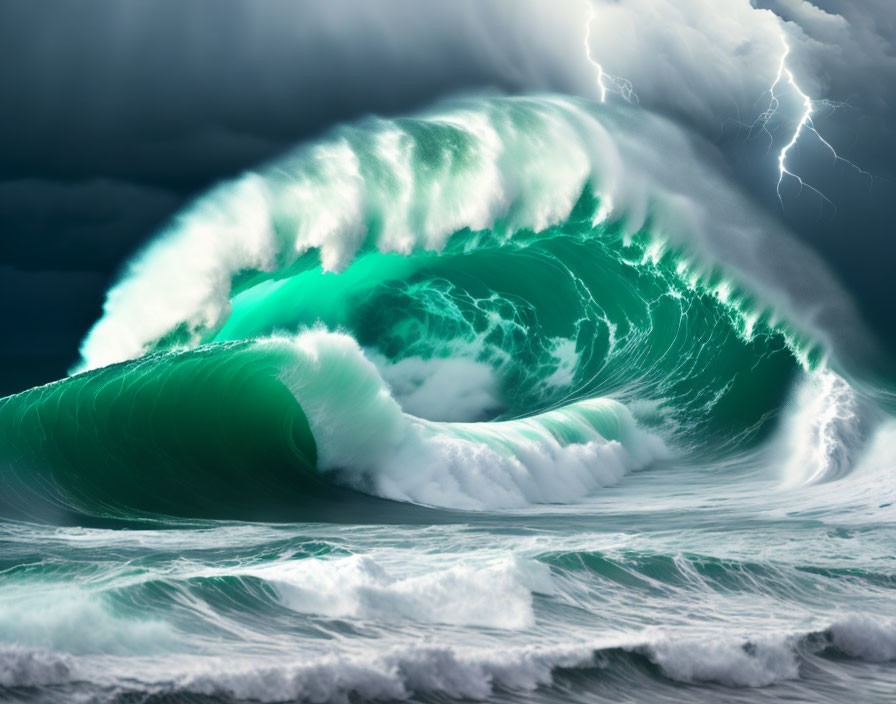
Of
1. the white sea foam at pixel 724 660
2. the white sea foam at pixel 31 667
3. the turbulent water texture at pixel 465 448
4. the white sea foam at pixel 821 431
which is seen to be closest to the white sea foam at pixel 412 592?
the turbulent water texture at pixel 465 448

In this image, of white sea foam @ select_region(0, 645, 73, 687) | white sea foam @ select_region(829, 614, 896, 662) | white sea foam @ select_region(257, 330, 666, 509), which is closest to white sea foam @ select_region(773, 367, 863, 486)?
white sea foam @ select_region(257, 330, 666, 509)

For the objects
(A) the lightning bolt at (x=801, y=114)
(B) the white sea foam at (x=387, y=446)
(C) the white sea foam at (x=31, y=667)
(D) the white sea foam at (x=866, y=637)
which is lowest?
(C) the white sea foam at (x=31, y=667)

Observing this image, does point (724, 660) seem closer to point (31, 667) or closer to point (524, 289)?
point (31, 667)

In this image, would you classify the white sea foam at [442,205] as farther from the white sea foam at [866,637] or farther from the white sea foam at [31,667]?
the white sea foam at [866,637]

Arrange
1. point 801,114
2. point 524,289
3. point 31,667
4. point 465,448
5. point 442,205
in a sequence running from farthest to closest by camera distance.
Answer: point 801,114 < point 524,289 < point 442,205 < point 465,448 < point 31,667

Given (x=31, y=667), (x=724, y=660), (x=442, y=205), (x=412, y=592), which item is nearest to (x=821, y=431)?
(x=442, y=205)

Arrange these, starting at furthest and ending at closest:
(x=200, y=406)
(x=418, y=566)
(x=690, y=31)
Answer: (x=690, y=31), (x=200, y=406), (x=418, y=566)

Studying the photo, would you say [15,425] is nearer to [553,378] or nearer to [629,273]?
[553,378]

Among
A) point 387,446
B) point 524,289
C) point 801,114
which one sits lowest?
point 387,446

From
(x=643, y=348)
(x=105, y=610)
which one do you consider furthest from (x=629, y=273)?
(x=105, y=610)
